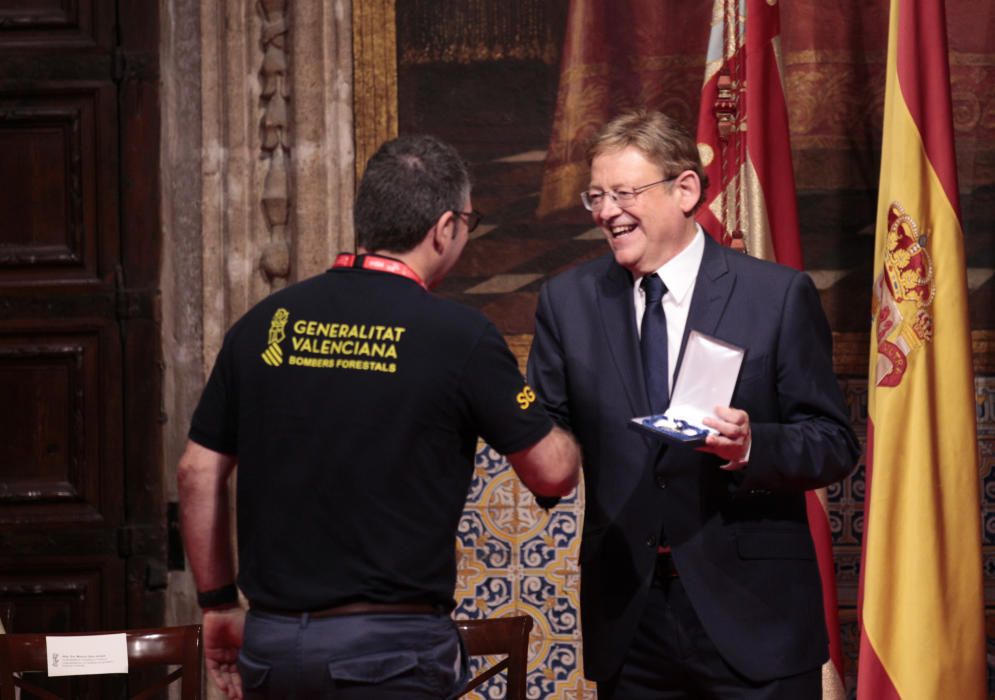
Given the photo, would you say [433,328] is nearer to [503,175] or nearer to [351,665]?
[351,665]

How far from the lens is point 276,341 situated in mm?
2076

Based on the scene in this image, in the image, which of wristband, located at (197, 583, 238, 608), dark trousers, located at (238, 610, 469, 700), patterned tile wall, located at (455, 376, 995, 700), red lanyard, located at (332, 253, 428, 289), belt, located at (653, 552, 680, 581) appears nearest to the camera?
dark trousers, located at (238, 610, 469, 700)

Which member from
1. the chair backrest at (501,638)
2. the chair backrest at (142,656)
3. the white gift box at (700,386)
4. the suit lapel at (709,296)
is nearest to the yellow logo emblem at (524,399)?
the white gift box at (700,386)

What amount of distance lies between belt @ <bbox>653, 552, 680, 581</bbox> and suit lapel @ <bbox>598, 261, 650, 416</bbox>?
27 cm

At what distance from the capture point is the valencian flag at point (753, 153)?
11.8 feet

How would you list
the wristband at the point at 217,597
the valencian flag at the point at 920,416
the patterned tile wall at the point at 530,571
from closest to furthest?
the wristband at the point at 217,597, the valencian flag at the point at 920,416, the patterned tile wall at the point at 530,571

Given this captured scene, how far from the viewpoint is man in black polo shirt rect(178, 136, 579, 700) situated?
2000 mm

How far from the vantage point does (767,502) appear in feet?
8.00

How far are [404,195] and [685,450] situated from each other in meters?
0.75

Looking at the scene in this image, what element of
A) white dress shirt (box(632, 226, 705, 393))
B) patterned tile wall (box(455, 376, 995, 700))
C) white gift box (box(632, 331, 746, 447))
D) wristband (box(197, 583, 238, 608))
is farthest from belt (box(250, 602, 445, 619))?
patterned tile wall (box(455, 376, 995, 700))

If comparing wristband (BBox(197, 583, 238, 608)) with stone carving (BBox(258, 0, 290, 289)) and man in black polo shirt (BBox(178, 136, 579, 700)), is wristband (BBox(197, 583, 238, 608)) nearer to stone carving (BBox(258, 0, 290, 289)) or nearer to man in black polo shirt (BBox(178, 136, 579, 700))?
man in black polo shirt (BBox(178, 136, 579, 700))

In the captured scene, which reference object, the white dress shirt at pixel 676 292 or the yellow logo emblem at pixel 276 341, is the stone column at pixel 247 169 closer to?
the white dress shirt at pixel 676 292

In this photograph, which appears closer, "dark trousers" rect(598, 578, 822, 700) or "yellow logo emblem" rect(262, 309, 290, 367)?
"yellow logo emblem" rect(262, 309, 290, 367)

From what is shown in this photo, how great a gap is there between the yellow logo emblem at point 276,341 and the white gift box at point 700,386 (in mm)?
613
